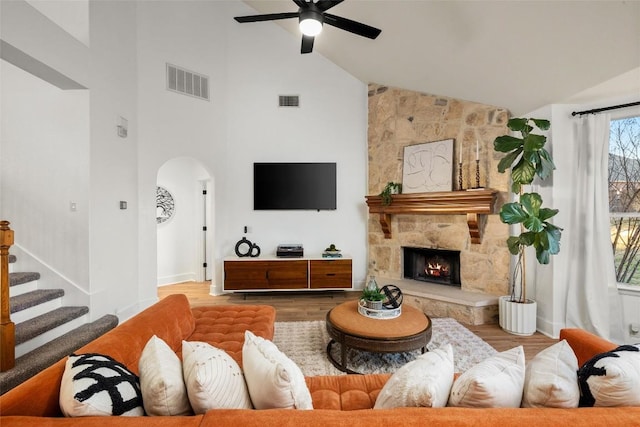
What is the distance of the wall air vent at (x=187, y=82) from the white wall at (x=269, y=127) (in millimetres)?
108

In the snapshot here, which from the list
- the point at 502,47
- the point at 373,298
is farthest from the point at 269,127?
the point at 373,298

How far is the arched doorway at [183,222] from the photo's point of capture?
17.9ft

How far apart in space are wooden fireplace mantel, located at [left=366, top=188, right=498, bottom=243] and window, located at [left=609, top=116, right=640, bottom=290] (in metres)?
1.06

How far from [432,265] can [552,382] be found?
11.6ft

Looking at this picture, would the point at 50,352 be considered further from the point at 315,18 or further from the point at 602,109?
the point at 602,109

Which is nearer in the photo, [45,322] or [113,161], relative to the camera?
[45,322]

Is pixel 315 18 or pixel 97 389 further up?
pixel 315 18

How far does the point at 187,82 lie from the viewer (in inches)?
178

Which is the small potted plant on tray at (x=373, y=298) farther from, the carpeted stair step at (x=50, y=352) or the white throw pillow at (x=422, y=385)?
the carpeted stair step at (x=50, y=352)

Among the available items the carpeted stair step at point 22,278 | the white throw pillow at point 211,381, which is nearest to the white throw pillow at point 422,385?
the white throw pillow at point 211,381

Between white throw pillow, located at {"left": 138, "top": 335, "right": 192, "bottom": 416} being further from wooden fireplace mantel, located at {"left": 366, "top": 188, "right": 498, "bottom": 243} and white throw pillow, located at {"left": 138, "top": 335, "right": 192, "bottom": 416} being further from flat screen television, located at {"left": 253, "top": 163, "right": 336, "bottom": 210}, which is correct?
flat screen television, located at {"left": 253, "top": 163, "right": 336, "bottom": 210}

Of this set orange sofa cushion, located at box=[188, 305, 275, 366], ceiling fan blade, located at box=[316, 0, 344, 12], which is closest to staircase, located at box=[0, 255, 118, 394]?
orange sofa cushion, located at box=[188, 305, 275, 366]

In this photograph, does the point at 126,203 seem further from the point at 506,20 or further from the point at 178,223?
the point at 506,20

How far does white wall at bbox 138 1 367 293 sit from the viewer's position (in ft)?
15.7
